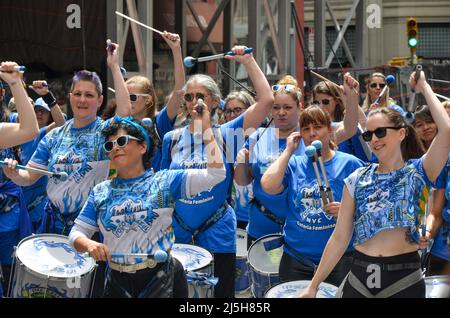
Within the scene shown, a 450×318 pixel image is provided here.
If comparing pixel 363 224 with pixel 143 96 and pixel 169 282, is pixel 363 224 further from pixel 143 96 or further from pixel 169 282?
pixel 143 96

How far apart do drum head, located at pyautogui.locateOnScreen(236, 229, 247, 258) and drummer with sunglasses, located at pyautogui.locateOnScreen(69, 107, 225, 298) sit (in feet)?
8.18

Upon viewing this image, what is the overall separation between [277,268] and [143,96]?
173 centimetres

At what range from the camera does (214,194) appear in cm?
650

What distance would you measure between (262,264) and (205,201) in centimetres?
58

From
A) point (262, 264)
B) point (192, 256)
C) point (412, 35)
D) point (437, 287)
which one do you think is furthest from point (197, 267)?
point (412, 35)

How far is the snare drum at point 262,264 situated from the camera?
6.13m

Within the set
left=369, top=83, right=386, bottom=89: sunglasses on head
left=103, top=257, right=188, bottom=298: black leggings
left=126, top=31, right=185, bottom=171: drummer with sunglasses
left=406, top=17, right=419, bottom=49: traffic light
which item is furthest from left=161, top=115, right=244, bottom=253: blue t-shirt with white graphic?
left=406, top=17, right=419, bottom=49: traffic light

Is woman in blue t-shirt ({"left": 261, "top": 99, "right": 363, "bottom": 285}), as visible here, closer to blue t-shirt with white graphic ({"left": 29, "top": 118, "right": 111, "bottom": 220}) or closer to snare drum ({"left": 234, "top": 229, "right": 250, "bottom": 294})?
blue t-shirt with white graphic ({"left": 29, "top": 118, "right": 111, "bottom": 220})

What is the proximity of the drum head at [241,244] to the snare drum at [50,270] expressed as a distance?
2085 millimetres

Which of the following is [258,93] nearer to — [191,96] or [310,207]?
[191,96]

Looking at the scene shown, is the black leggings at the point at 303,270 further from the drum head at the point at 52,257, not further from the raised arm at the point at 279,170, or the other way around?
the drum head at the point at 52,257

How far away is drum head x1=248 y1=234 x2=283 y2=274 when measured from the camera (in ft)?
20.6

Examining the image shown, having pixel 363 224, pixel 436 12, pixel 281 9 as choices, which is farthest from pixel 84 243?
pixel 436 12

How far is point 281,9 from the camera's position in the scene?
50.8ft
